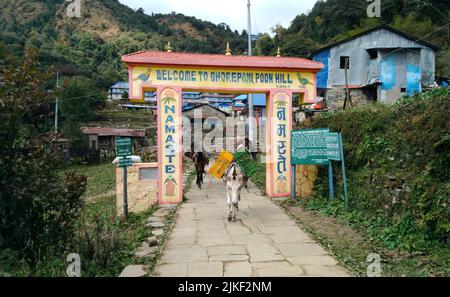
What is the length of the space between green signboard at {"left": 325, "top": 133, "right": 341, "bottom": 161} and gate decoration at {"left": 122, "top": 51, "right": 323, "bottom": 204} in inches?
91.7

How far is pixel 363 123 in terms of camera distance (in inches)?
360

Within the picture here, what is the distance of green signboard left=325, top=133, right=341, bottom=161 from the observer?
9.09 meters

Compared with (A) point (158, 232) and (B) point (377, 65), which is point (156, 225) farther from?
(B) point (377, 65)

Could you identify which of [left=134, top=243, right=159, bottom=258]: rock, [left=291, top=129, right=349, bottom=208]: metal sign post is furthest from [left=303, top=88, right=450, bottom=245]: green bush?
[left=134, top=243, right=159, bottom=258]: rock

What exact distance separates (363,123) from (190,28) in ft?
360

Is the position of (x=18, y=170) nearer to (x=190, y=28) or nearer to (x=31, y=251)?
(x=31, y=251)

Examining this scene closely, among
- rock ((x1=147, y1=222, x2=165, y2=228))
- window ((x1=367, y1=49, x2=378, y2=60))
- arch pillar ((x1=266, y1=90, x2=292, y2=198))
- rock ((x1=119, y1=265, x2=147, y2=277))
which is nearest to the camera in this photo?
rock ((x1=119, y1=265, x2=147, y2=277))

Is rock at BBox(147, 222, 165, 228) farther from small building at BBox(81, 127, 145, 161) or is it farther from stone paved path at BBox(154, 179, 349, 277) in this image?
small building at BBox(81, 127, 145, 161)

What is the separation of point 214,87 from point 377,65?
74.8 ft

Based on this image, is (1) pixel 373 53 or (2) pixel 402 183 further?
(1) pixel 373 53

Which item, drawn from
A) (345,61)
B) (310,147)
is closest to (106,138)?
(345,61)

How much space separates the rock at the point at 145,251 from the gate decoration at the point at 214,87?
4200mm

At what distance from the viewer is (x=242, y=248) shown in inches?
261

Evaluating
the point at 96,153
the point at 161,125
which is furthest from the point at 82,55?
the point at 161,125
